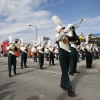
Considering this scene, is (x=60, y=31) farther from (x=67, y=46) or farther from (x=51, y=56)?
(x=51, y=56)

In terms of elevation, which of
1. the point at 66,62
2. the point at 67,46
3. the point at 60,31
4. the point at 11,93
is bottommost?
the point at 11,93

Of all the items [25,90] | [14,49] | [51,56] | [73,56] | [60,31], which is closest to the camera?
[60,31]

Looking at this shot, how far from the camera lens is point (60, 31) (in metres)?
4.93

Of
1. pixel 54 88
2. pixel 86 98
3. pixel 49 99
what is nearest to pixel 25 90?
pixel 54 88

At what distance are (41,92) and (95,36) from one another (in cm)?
1822

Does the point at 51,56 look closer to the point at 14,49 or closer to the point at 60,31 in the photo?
the point at 14,49

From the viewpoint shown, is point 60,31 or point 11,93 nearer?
point 60,31

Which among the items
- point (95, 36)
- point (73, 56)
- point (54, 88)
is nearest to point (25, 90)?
point (54, 88)

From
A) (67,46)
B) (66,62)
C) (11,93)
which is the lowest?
(11,93)

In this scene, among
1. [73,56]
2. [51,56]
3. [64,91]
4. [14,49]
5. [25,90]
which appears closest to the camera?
[64,91]

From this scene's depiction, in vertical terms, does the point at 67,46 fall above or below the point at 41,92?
above

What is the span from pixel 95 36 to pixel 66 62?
1805 centimetres

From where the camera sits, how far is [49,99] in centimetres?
457

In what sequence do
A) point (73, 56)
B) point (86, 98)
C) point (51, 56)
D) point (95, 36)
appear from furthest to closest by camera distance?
point (95, 36), point (51, 56), point (73, 56), point (86, 98)
